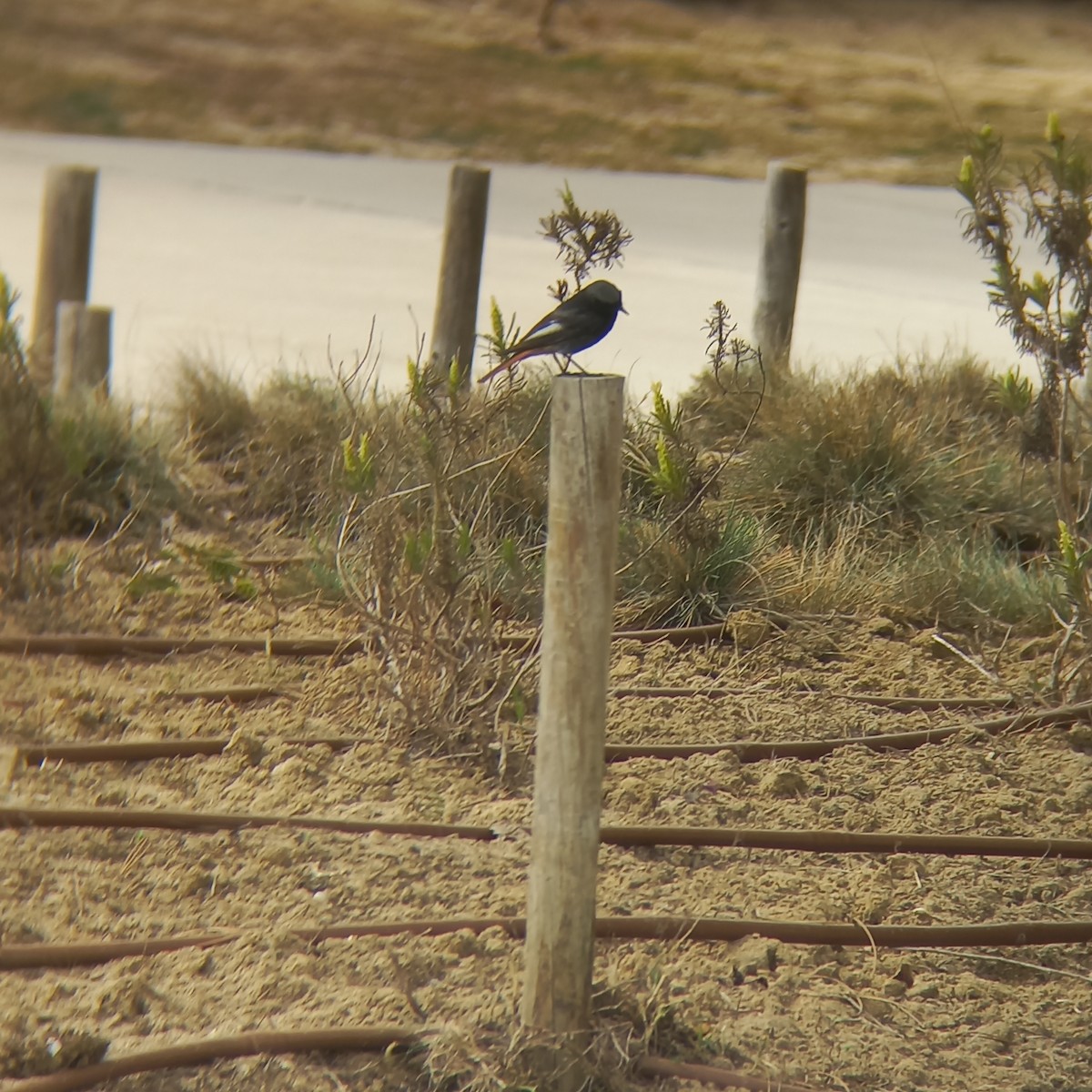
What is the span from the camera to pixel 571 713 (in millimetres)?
2316

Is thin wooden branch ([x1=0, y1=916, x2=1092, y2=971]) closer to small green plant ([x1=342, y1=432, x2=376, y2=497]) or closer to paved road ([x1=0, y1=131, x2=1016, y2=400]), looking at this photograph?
small green plant ([x1=342, y1=432, x2=376, y2=497])

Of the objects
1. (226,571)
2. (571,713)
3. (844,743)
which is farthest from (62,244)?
(571,713)

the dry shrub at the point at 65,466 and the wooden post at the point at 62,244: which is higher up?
the wooden post at the point at 62,244

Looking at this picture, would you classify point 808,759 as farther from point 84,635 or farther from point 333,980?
point 84,635

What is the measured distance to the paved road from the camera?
7.81m

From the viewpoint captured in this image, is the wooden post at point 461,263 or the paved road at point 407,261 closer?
the wooden post at point 461,263

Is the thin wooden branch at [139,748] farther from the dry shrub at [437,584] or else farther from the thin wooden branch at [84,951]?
the thin wooden branch at [84,951]

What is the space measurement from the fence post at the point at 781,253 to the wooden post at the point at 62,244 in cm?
280

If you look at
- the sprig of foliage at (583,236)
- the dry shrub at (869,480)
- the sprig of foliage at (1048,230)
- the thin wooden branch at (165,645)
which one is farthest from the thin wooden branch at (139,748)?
the sprig of foliage at (1048,230)

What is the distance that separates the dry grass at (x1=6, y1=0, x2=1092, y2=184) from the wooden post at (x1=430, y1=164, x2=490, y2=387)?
959cm

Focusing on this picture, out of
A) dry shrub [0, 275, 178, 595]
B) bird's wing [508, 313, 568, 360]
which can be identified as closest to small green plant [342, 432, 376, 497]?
bird's wing [508, 313, 568, 360]

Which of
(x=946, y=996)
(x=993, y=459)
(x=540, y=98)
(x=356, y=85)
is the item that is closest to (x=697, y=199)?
(x=540, y=98)

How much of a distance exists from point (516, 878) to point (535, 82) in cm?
1716

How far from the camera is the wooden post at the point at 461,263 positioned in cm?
586
